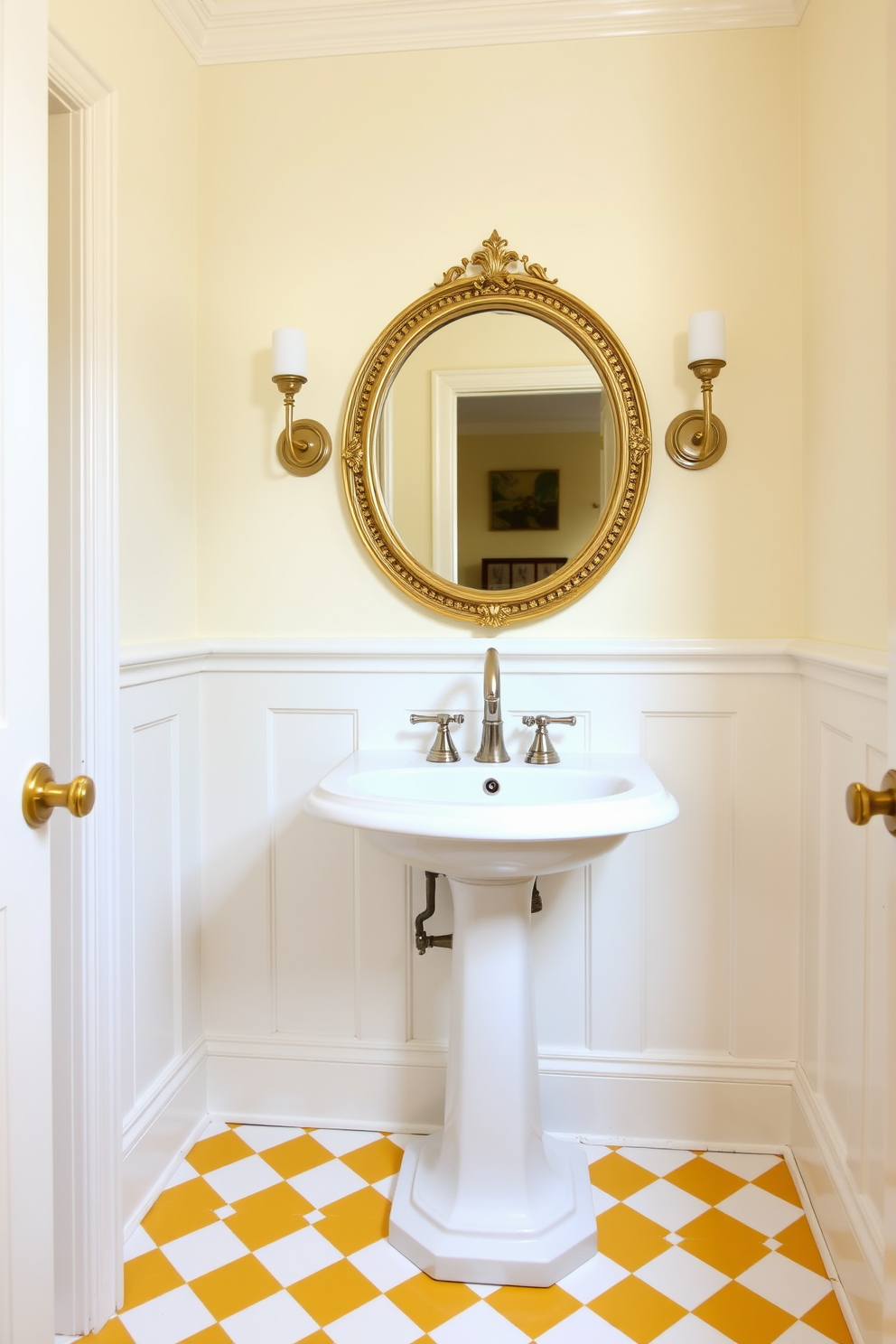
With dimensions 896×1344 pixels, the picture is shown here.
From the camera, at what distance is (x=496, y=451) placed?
6.07 ft

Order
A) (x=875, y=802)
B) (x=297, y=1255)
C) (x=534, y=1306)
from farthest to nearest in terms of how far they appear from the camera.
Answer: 1. (x=297, y=1255)
2. (x=534, y=1306)
3. (x=875, y=802)

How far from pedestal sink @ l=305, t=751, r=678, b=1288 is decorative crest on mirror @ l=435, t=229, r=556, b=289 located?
39.2 inches

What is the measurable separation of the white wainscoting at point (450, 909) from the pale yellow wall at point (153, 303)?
18 cm

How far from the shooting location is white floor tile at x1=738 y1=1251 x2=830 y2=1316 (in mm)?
1450

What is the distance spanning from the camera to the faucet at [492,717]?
5.79 ft

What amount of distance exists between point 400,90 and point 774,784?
1634 mm

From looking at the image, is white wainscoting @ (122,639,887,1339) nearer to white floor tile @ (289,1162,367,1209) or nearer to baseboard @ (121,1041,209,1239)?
baseboard @ (121,1041,209,1239)

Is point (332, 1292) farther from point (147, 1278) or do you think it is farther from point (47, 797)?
point (47, 797)

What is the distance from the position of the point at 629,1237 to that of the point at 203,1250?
743mm

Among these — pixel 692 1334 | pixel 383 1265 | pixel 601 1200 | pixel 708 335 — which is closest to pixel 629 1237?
pixel 601 1200

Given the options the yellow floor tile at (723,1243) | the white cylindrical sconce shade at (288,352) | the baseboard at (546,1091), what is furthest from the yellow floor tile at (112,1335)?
the white cylindrical sconce shade at (288,352)

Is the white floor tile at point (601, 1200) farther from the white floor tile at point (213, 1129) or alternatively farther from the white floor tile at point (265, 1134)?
the white floor tile at point (213, 1129)

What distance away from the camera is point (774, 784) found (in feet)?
6.12

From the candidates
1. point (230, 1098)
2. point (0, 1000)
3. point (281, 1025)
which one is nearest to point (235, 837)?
point (281, 1025)
